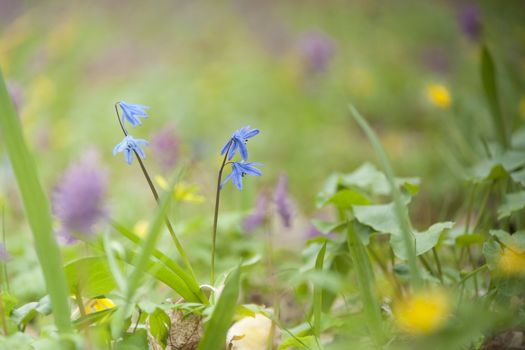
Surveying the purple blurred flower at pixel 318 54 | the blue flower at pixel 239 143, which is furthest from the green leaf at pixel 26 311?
the purple blurred flower at pixel 318 54

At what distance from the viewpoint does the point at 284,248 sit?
176 cm

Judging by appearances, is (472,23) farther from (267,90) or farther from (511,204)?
(267,90)

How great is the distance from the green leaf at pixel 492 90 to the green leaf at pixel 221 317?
3.34ft

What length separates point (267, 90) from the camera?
3482mm

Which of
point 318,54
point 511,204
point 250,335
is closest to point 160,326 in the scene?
point 250,335

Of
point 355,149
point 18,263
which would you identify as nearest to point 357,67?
point 355,149

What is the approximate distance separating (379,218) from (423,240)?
10cm

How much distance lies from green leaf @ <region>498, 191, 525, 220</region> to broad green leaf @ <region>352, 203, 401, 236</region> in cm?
23

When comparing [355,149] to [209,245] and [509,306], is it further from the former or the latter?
[509,306]

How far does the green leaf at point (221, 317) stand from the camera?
2.67 ft

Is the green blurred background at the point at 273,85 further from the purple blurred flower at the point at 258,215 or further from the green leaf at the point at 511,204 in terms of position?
the green leaf at the point at 511,204

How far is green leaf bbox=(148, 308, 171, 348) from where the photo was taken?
912 mm

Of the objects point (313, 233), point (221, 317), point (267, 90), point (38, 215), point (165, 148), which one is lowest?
point (313, 233)

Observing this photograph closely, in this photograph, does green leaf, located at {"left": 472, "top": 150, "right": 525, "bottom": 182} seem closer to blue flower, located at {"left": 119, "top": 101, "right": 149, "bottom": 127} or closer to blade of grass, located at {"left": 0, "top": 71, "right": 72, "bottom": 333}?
blue flower, located at {"left": 119, "top": 101, "right": 149, "bottom": 127}
